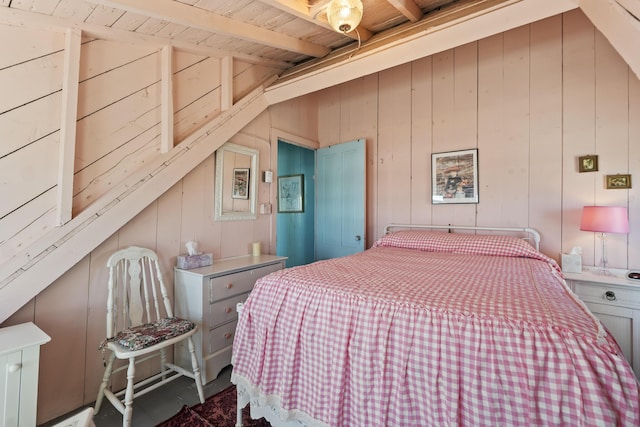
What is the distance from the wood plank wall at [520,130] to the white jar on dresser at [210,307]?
188cm

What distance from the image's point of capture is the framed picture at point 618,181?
2.23 metres

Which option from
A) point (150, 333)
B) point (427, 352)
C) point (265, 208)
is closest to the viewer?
point (427, 352)

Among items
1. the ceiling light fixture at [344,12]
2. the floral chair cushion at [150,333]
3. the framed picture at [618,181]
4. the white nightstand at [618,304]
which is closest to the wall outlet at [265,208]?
the floral chair cushion at [150,333]

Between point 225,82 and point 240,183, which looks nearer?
point 225,82

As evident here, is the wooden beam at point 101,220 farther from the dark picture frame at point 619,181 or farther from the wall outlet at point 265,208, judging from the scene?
the dark picture frame at point 619,181

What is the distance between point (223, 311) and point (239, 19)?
221 centimetres

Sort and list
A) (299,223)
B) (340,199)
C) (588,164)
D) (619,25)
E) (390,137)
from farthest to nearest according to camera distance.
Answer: (299,223) → (340,199) → (390,137) → (588,164) → (619,25)

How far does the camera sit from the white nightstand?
1.90m

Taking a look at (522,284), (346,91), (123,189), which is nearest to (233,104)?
(123,189)

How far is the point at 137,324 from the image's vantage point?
6.54 feet

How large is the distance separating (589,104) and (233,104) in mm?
3091

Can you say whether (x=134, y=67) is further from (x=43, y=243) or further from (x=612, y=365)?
(x=612, y=365)

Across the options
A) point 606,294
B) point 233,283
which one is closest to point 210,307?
point 233,283

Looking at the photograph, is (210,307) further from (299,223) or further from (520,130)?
(520,130)
